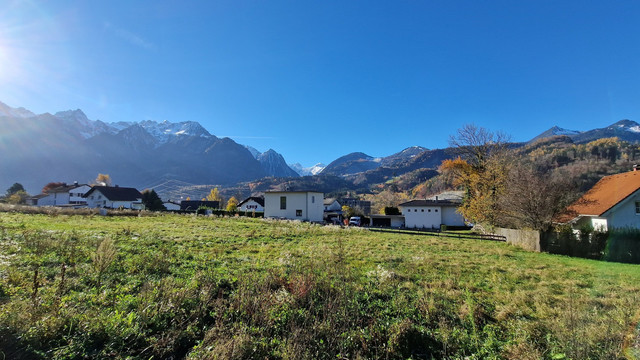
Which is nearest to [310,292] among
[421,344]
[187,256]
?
[421,344]

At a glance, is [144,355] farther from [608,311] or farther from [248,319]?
[608,311]

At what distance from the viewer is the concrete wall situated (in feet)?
57.8

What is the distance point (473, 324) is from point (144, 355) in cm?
496

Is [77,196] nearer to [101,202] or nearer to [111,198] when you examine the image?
[101,202]

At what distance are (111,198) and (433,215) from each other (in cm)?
6750

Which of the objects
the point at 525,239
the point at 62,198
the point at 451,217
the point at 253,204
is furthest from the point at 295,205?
the point at 62,198

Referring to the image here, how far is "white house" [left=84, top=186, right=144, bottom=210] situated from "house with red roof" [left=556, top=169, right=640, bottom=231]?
74668 millimetres

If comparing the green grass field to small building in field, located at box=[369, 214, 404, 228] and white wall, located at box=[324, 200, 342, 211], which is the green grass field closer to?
small building in field, located at box=[369, 214, 404, 228]

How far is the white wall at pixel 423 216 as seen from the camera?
141 feet

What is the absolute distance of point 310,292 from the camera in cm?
516

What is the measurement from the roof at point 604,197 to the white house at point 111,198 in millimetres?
74366

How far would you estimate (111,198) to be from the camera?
58969 millimetres

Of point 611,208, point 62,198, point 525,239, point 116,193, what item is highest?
point 116,193

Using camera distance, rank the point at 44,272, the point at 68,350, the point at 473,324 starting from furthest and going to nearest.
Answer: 1. the point at 44,272
2. the point at 473,324
3. the point at 68,350
